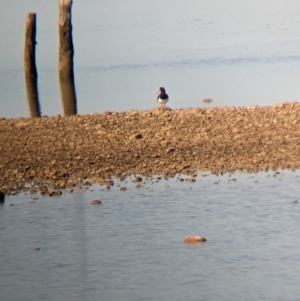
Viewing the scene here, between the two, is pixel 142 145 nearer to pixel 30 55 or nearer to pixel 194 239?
pixel 194 239

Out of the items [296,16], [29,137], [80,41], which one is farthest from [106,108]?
[296,16]

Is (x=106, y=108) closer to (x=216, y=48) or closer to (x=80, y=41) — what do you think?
(x=216, y=48)

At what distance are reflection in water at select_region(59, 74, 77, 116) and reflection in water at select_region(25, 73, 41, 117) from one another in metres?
0.50

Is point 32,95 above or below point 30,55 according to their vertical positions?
below

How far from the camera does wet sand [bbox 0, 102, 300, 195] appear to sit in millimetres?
11742

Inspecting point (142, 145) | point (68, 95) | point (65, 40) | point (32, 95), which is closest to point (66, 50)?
point (65, 40)

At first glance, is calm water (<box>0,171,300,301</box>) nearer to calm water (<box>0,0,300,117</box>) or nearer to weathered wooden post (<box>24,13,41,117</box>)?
calm water (<box>0,0,300,117</box>)

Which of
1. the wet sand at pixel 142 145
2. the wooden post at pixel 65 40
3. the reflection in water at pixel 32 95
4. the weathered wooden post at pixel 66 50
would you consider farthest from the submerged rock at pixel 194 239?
the wooden post at pixel 65 40

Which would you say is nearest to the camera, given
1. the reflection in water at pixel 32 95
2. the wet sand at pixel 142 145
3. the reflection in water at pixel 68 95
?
the wet sand at pixel 142 145

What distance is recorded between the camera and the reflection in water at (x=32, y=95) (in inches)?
699

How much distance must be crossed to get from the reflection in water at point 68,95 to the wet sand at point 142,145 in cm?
298

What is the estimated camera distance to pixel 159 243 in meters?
9.35

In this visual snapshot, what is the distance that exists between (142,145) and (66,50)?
9182 mm

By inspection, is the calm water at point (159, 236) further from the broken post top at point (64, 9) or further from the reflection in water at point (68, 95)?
the broken post top at point (64, 9)
